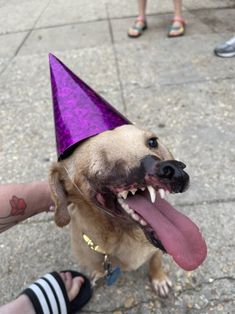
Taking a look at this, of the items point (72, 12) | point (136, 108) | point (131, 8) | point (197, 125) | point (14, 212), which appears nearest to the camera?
point (14, 212)

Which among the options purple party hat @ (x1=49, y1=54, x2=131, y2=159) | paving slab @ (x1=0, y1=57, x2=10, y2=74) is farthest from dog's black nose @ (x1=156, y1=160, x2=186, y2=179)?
paving slab @ (x1=0, y1=57, x2=10, y2=74)

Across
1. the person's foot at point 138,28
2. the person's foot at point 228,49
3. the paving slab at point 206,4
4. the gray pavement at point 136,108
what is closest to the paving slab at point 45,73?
the gray pavement at point 136,108

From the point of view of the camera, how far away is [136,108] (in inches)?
171

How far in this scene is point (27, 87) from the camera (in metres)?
4.97

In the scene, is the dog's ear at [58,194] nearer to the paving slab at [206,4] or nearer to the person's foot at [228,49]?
the person's foot at [228,49]

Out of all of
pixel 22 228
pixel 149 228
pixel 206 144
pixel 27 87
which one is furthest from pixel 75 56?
pixel 149 228

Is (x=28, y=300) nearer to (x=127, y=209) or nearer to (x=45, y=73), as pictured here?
(x=127, y=209)

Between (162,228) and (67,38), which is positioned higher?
(162,228)

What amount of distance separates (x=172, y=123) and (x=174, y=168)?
2355mm

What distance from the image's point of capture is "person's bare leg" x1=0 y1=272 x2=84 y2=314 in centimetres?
246

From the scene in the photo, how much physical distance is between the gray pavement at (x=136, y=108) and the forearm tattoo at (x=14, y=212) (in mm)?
430

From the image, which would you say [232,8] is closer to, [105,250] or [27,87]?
[27,87]

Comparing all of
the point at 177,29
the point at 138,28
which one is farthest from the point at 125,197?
the point at 138,28

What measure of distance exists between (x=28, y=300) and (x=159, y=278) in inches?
32.5
